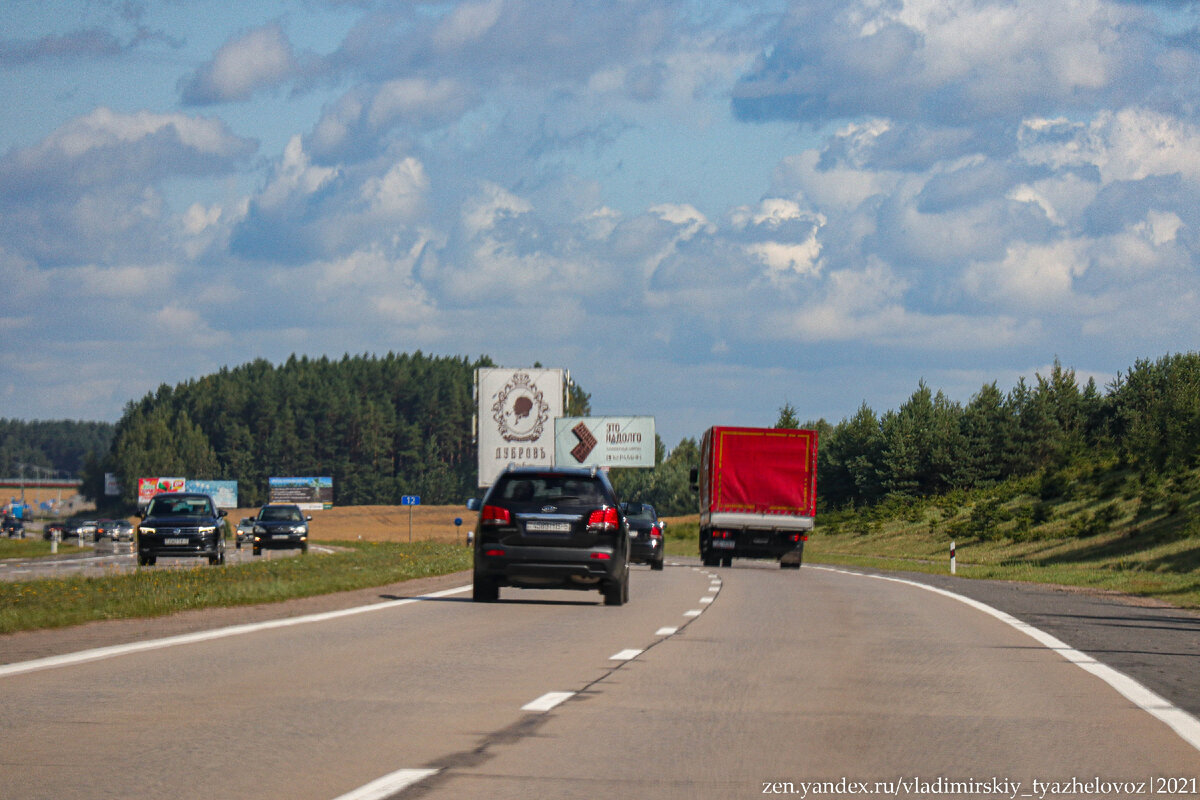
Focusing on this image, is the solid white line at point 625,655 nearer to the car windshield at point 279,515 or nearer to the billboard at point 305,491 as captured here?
the car windshield at point 279,515

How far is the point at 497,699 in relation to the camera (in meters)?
9.69

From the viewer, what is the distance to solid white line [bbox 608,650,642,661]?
12.5m

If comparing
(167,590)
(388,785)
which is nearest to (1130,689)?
(388,785)

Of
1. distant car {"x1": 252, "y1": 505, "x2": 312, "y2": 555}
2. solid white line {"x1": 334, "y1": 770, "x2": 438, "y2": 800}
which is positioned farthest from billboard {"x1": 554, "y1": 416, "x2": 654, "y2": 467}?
solid white line {"x1": 334, "y1": 770, "x2": 438, "y2": 800}

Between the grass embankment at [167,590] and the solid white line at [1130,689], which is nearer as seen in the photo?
the solid white line at [1130,689]

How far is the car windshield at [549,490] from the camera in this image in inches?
726

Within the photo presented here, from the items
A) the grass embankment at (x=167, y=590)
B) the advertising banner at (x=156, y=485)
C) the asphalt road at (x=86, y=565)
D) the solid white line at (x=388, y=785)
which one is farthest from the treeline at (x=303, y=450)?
the solid white line at (x=388, y=785)

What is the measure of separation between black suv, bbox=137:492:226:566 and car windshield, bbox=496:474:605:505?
15763 mm

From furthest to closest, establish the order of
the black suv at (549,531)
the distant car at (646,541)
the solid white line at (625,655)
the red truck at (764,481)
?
the red truck at (764,481), the distant car at (646,541), the black suv at (549,531), the solid white line at (625,655)

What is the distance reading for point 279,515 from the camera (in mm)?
48781

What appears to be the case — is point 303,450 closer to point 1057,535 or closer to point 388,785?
point 1057,535

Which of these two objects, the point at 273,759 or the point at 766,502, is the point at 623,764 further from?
the point at 766,502

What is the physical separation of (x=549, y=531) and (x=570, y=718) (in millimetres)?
9404

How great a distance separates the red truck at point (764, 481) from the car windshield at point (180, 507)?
39.1 feet
